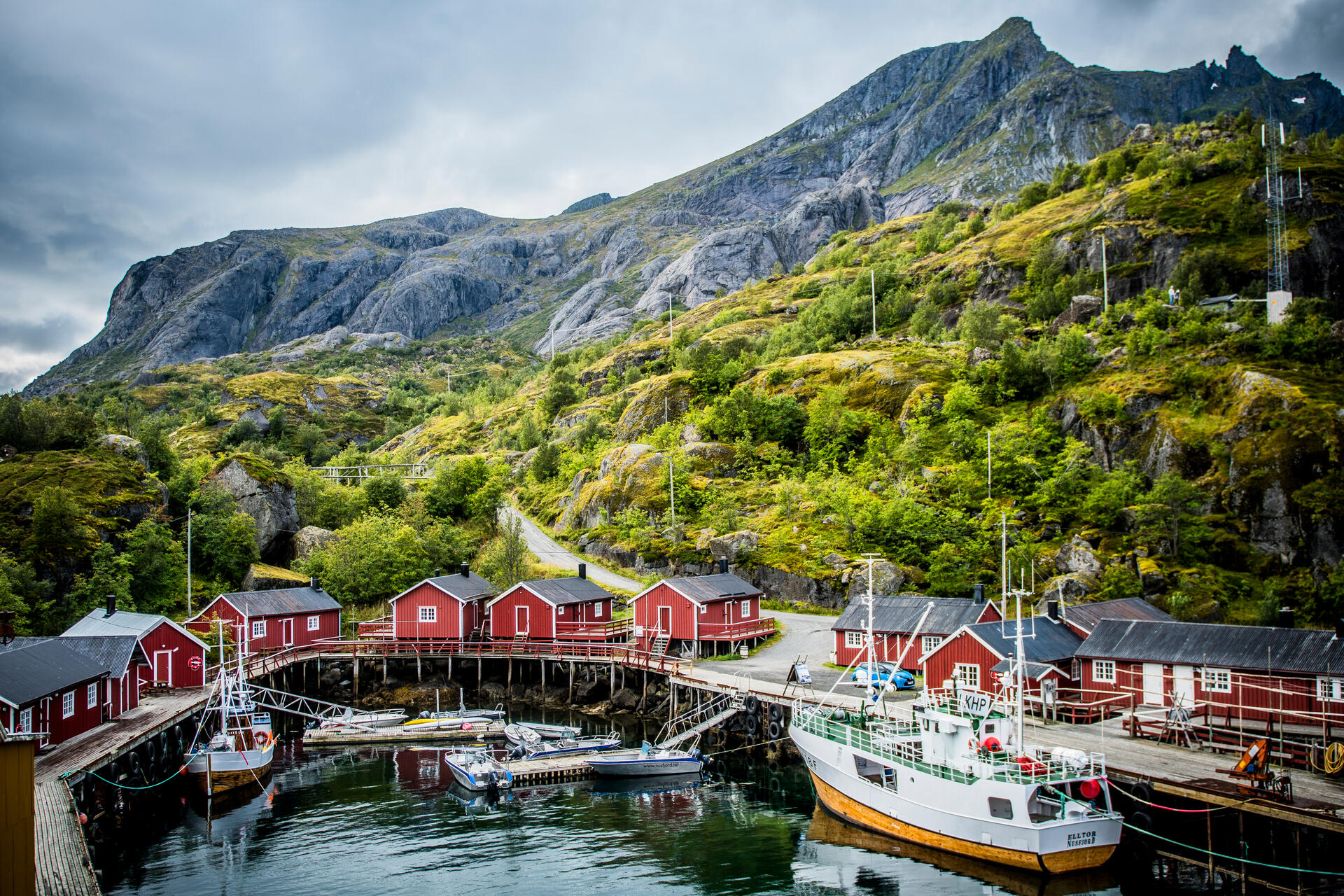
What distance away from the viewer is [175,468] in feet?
222

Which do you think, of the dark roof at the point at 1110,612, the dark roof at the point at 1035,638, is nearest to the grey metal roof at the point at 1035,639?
the dark roof at the point at 1035,638

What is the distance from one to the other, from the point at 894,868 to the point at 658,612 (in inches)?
1030

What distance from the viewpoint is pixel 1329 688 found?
2698 centimetres

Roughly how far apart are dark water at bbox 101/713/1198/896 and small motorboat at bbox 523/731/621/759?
2329mm

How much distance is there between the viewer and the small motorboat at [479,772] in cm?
3250

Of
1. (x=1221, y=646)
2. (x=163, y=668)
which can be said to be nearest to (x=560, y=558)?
(x=163, y=668)

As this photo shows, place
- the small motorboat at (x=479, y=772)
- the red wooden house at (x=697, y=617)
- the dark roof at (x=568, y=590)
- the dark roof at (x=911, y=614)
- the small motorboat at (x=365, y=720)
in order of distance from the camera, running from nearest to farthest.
Answer: 1. the small motorboat at (x=479, y=772)
2. the dark roof at (x=911, y=614)
3. the small motorboat at (x=365, y=720)
4. the red wooden house at (x=697, y=617)
5. the dark roof at (x=568, y=590)

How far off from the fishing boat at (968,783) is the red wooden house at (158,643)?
105 feet

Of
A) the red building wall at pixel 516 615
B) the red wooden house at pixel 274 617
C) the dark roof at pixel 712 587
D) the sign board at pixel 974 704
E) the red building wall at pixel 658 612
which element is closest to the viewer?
the sign board at pixel 974 704

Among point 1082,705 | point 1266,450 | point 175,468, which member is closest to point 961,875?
point 1082,705

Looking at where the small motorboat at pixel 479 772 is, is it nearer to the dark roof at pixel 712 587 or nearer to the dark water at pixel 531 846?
the dark water at pixel 531 846

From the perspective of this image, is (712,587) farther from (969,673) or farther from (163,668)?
(163,668)

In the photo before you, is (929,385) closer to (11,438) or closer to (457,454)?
(457,454)

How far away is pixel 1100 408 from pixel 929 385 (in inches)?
625
